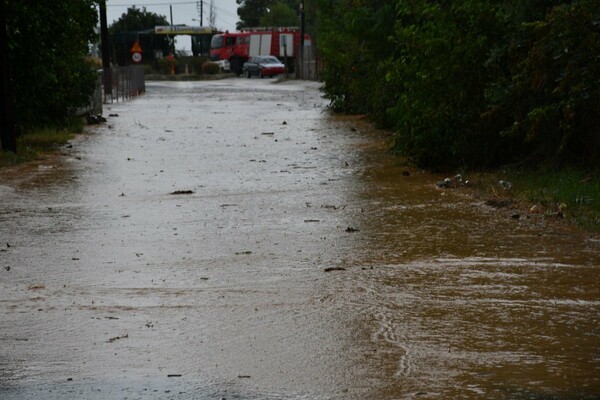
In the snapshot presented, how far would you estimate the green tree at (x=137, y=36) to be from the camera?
8544 cm

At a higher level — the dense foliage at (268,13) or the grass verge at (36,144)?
the dense foliage at (268,13)

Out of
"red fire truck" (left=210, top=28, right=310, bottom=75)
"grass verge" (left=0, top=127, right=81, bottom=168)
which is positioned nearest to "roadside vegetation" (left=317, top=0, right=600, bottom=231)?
"grass verge" (left=0, top=127, right=81, bottom=168)

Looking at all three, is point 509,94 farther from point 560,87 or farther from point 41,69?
point 41,69

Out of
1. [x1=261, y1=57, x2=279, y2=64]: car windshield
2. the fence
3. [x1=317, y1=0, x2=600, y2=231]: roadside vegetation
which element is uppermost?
[x1=317, y1=0, x2=600, y2=231]: roadside vegetation

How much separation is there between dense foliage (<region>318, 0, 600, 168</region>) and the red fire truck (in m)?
65.4

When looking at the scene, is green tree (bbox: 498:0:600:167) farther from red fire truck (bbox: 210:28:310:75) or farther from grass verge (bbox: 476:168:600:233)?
red fire truck (bbox: 210:28:310:75)

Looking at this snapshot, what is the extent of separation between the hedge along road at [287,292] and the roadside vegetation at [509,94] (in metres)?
0.77

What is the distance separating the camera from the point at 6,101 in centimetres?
2000

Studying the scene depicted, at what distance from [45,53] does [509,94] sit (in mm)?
10809

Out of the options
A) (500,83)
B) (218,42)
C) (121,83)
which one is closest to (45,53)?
(500,83)

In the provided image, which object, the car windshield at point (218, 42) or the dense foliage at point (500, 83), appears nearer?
the dense foliage at point (500, 83)

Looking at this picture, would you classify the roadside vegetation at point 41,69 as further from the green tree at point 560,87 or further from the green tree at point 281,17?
the green tree at point 281,17

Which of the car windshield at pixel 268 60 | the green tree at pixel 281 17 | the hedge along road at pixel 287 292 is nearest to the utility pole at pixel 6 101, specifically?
the hedge along road at pixel 287 292

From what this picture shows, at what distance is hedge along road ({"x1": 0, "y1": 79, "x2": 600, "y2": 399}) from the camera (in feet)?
21.6
